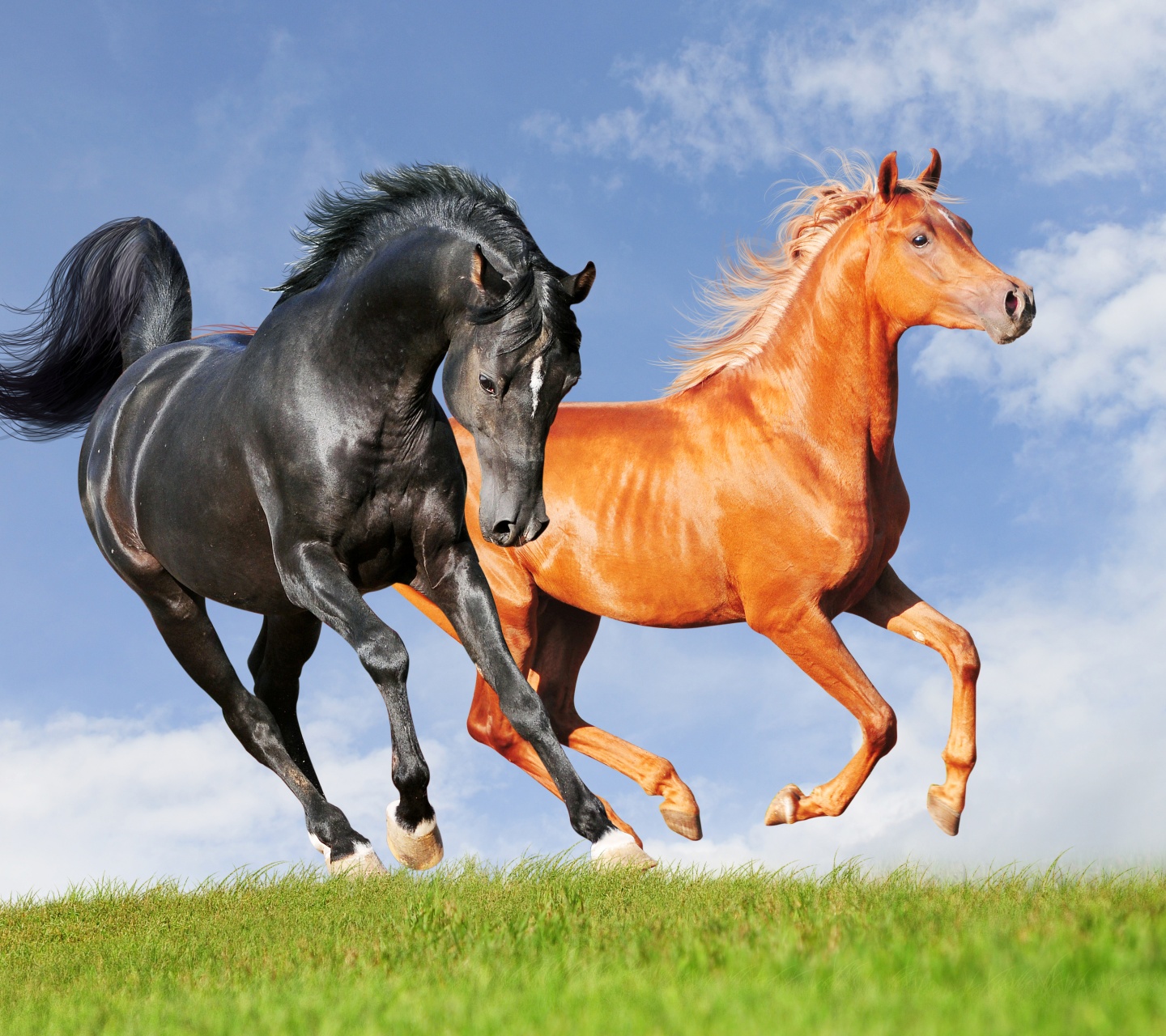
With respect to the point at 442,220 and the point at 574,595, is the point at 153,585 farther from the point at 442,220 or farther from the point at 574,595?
the point at 442,220

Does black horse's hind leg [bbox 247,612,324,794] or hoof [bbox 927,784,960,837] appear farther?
black horse's hind leg [bbox 247,612,324,794]

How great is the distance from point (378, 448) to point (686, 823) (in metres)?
2.75

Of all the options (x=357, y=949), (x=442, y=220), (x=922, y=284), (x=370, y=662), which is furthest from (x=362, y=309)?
(x=922, y=284)

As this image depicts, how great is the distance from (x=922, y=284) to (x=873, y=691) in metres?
1.99

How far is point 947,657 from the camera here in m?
6.22

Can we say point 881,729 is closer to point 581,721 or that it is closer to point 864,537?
point 864,537

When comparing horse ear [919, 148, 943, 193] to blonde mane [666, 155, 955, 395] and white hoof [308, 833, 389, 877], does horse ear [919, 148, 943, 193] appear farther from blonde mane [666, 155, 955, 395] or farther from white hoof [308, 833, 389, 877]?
white hoof [308, 833, 389, 877]

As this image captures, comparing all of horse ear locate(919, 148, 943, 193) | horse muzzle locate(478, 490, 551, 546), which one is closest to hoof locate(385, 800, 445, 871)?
horse muzzle locate(478, 490, 551, 546)

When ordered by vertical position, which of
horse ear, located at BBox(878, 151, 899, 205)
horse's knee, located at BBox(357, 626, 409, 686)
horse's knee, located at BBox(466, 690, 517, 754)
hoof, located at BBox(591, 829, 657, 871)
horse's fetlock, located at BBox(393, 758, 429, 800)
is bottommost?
hoof, located at BBox(591, 829, 657, 871)

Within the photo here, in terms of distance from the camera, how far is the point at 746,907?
13.4 ft

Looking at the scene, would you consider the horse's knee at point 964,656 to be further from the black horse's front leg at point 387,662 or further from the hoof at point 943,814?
the black horse's front leg at point 387,662

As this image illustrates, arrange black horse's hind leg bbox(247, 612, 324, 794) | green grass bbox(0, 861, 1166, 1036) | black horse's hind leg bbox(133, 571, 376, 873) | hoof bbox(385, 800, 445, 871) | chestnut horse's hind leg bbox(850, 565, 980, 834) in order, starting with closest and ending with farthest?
green grass bbox(0, 861, 1166, 1036) < hoof bbox(385, 800, 445, 871) < black horse's hind leg bbox(133, 571, 376, 873) < chestnut horse's hind leg bbox(850, 565, 980, 834) < black horse's hind leg bbox(247, 612, 324, 794)

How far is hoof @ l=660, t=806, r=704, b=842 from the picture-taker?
628 cm

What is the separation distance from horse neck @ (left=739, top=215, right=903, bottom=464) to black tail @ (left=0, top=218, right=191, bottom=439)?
3585 millimetres
